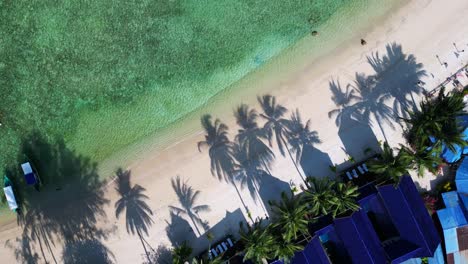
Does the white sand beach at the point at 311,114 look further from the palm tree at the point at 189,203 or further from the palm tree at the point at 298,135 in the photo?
the palm tree at the point at 298,135

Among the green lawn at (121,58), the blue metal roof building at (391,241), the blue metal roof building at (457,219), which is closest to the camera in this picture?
the blue metal roof building at (391,241)

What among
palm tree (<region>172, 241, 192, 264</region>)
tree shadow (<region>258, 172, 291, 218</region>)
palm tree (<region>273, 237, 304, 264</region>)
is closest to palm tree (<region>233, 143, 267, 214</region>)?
tree shadow (<region>258, 172, 291, 218</region>)

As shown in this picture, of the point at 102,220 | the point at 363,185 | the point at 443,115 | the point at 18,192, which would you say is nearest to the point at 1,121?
the point at 18,192

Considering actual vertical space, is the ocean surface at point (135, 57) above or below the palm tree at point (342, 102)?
above

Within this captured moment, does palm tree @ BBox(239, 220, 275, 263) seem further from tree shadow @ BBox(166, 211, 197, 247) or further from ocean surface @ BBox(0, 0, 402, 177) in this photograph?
ocean surface @ BBox(0, 0, 402, 177)

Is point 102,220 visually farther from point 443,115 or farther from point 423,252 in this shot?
point 443,115

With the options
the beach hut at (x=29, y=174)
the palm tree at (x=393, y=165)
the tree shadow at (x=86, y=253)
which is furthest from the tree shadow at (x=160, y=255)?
the palm tree at (x=393, y=165)
